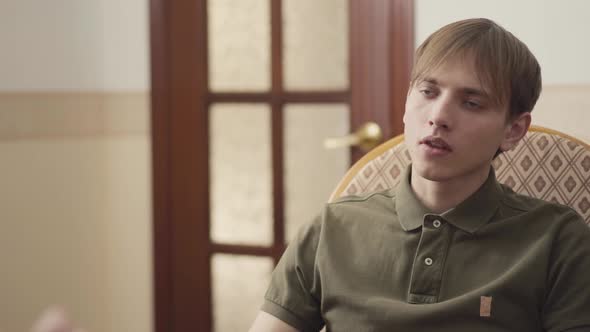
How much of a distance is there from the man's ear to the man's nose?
0.13 metres

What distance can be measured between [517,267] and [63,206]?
1.58m

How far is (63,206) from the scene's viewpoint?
2383 millimetres

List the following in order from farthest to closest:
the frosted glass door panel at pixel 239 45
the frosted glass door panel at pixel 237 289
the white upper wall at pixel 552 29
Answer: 1. the frosted glass door panel at pixel 237 289
2. the frosted glass door panel at pixel 239 45
3. the white upper wall at pixel 552 29

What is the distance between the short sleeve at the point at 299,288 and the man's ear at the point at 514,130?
13.2 inches

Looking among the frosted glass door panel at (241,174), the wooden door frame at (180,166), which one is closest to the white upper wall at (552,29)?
the frosted glass door panel at (241,174)

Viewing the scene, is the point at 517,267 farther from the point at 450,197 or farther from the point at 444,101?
the point at 444,101

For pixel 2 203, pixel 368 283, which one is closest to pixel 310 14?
pixel 2 203

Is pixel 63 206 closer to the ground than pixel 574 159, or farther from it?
closer to the ground

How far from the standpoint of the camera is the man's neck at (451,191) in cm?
128

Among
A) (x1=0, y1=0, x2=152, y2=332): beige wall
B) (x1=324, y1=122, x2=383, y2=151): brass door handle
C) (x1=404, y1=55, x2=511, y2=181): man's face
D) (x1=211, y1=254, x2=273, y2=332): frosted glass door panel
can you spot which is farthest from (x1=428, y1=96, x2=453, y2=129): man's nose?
(x1=0, y1=0, x2=152, y2=332): beige wall

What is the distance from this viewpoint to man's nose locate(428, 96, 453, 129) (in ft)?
3.93

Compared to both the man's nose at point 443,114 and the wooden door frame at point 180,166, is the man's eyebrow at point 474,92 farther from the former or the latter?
the wooden door frame at point 180,166

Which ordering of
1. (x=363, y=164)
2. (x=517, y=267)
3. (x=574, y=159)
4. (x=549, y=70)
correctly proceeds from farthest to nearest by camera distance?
(x=549, y=70)
(x=363, y=164)
(x=574, y=159)
(x=517, y=267)

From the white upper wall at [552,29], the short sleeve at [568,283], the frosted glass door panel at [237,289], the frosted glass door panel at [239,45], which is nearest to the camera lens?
the short sleeve at [568,283]
